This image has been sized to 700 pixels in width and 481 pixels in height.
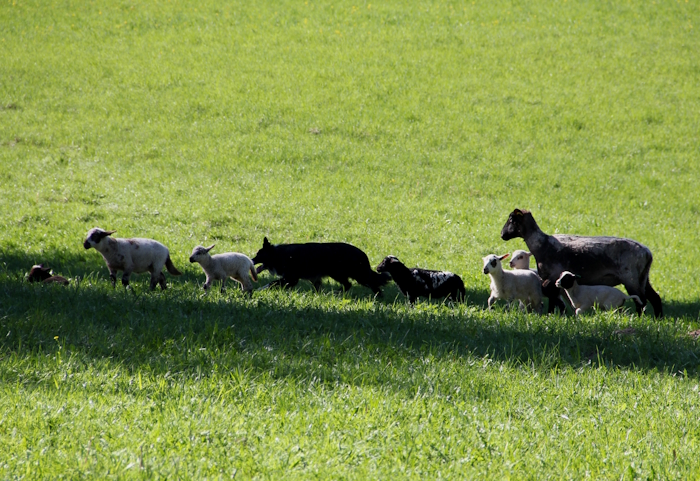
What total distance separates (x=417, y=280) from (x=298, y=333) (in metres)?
3.79

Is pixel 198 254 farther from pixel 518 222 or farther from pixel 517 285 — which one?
pixel 518 222

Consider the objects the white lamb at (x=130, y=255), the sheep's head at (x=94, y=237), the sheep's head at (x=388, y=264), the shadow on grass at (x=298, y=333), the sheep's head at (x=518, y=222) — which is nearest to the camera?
the shadow on grass at (x=298, y=333)

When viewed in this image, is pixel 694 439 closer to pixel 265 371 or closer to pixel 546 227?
pixel 265 371

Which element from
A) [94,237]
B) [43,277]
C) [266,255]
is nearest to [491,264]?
[266,255]

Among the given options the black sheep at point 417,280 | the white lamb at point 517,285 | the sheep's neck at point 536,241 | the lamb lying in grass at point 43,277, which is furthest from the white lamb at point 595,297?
the lamb lying in grass at point 43,277

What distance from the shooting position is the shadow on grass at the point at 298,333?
638cm

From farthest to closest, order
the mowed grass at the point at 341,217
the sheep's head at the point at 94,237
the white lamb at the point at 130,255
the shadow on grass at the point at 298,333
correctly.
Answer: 1. the white lamb at the point at 130,255
2. the sheep's head at the point at 94,237
3. the shadow on grass at the point at 298,333
4. the mowed grass at the point at 341,217

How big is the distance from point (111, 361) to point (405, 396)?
2.55 m

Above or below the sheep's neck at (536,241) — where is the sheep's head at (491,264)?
below

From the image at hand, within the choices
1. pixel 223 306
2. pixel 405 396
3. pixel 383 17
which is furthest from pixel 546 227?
pixel 383 17

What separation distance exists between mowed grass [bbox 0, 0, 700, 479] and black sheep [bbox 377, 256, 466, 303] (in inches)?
22.0

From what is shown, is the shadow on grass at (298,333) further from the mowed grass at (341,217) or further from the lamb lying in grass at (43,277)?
the lamb lying in grass at (43,277)

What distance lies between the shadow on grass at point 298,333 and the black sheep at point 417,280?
4.19ft

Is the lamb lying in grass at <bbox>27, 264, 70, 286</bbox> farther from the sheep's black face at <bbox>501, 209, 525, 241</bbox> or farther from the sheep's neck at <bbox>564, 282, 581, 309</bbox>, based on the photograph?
the sheep's neck at <bbox>564, 282, 581, 309</bbox>
